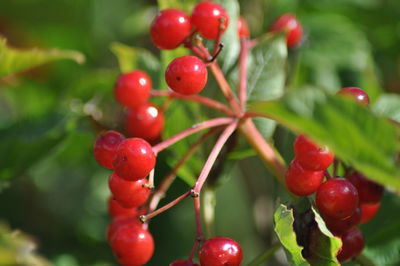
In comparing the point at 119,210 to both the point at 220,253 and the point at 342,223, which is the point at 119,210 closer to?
the point at 220,253

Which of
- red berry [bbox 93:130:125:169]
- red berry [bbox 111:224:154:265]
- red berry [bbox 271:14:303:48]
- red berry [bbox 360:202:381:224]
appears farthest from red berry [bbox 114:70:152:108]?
red berry [bbox 360:202:381:224]

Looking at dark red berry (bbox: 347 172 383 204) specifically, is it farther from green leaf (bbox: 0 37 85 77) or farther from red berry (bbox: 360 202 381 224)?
green leaf (bbox: 0 37 85 77)


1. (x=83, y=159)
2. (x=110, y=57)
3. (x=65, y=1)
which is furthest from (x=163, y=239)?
(x=65, y=1)

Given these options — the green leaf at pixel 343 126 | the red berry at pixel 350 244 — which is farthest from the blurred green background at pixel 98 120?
the green leaf at pixel 343 126

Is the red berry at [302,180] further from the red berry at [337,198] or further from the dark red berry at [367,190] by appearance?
the dark red berry at [367,190]

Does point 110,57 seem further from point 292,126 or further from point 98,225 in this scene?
point 292,126

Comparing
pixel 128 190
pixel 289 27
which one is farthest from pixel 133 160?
pixel 289 27

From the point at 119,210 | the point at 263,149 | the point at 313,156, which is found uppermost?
the point at 119,210
